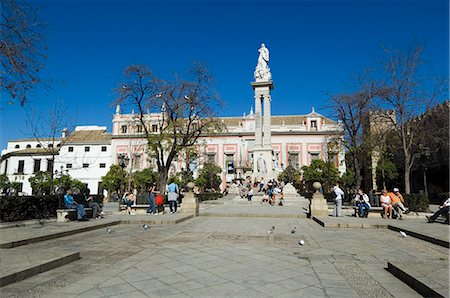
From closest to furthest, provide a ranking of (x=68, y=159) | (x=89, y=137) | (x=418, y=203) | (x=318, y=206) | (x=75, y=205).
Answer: (x=75, y=205) → (x=318, y=206) → (x=418, y=203) → (x=68, y=159) → (x=89, y=137)

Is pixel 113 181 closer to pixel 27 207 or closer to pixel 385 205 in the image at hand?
pixel 27 207

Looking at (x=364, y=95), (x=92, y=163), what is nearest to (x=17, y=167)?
(x=92, y=163)

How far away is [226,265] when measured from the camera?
518 centimetres

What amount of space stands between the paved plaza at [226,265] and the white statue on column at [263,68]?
2783 cm

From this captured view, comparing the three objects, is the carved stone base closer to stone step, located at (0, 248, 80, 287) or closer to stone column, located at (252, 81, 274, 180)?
stone step, located at (0, 248, 80, 287)

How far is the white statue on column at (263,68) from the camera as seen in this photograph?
3459 centimetres

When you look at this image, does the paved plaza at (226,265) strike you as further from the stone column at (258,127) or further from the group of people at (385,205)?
the stone column at (258,127)

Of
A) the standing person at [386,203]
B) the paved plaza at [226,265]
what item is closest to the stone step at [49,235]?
the paved plaza at [226,265]

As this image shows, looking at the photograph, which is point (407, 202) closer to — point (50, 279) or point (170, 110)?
point (170, 110)

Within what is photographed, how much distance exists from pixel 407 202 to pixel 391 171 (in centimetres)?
2745

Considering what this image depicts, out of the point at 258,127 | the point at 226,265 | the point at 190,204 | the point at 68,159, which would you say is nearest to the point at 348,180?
the point at 258,127

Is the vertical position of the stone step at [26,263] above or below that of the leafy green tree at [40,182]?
below

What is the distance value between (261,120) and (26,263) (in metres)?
30.3

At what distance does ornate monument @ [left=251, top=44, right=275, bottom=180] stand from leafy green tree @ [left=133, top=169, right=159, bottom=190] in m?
23.1
